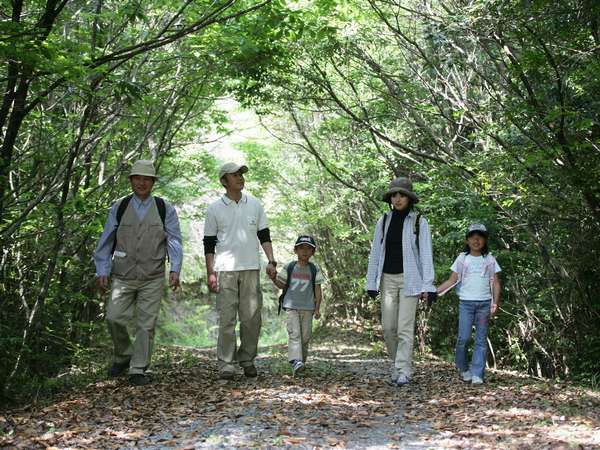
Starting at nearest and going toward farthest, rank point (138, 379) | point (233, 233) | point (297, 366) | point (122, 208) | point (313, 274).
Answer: point (138, 379) → point (122, 208) → point (233, 233) → point (297, 366) → point (313, 274)

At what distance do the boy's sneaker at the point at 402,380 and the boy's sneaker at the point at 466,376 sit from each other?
854 mm

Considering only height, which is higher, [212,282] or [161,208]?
[161,208]

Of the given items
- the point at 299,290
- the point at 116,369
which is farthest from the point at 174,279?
the point at 299,290

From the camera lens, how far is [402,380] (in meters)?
7.59

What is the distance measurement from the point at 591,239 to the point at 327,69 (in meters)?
7.14

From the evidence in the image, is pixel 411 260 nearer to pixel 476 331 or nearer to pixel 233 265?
pixel 476 331

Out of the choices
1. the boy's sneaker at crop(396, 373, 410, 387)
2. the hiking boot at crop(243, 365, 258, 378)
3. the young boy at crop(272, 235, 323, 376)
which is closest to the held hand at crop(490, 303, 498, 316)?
the boy's sneaker at crop(396, 373, 410, 387)

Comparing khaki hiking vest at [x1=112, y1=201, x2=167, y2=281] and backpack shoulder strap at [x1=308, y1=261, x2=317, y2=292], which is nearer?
khaki hiking vest at [x1=112, y1=201, x2=167, y2=281]

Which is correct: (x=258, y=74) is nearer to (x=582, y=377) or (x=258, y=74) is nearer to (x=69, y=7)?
(x=69, y=7)

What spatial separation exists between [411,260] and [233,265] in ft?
6.59

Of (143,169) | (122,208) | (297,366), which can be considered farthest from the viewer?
(297,366)

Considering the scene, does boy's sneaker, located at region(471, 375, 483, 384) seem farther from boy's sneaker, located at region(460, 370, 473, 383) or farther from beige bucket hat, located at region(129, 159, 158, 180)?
→ beige bucket hat, located at region(129, 159, 158, 180)

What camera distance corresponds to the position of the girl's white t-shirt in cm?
800

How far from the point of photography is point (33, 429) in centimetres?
543
